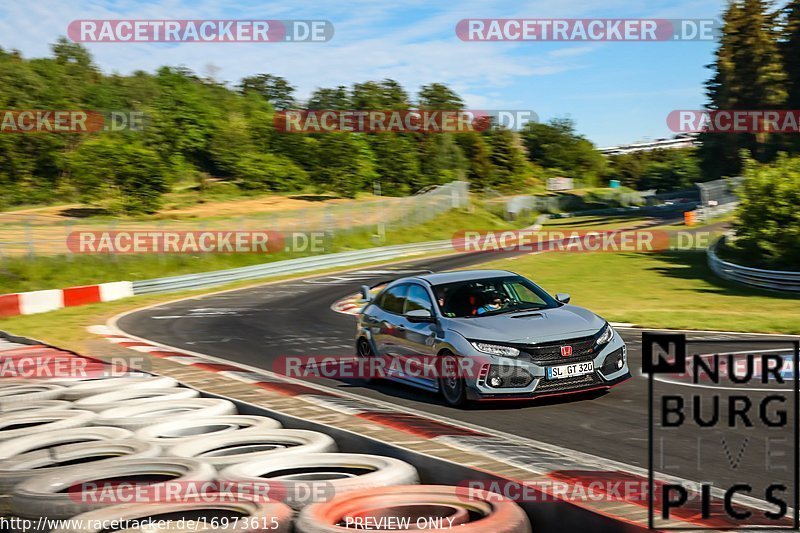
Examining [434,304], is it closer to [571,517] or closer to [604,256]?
[571,517]

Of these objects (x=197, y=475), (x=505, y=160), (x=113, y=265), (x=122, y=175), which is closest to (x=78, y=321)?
(x=113, y=265)

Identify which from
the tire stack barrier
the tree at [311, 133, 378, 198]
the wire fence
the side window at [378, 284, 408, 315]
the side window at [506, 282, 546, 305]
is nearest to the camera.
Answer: the tire stack barrier

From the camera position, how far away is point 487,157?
95.8 meters

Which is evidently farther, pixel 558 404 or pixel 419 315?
pixel 419 315

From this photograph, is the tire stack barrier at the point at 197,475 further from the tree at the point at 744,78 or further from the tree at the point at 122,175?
the tree at the point at 744,78

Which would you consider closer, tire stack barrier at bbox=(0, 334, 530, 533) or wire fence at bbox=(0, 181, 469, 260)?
tire stack barrier at bbox=(0, 334, 530, 533)

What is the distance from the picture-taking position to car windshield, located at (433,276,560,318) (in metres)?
10.3

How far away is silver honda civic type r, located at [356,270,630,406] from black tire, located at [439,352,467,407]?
0.01 m

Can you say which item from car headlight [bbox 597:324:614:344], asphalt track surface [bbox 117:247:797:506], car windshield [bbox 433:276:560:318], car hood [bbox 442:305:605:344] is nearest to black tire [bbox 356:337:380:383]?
asphalt track surface [bbox 117:247:797:506]

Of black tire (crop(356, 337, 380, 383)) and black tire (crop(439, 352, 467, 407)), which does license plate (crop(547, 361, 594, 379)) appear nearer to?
black tire (crop(439, 352, 467, 407))

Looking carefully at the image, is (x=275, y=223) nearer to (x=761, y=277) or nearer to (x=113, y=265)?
(x=113, y=265)

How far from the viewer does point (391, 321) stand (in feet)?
36.9

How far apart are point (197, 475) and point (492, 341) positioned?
4374mm

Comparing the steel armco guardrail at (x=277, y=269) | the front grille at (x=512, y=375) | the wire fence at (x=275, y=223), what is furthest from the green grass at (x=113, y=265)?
the front grille at (x=512, y=375)
